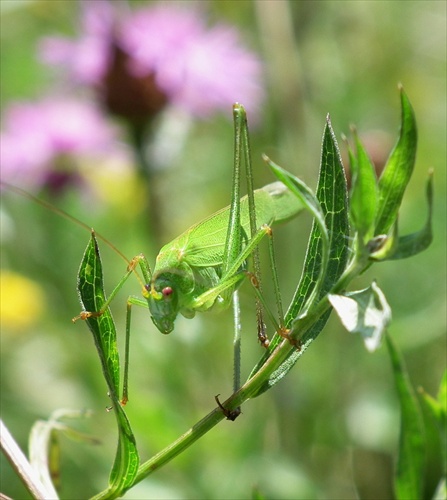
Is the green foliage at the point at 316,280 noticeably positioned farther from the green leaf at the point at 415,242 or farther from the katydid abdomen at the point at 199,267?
the katydid abdomen at the point at 199,267

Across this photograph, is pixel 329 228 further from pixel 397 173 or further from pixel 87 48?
pixel 87 48

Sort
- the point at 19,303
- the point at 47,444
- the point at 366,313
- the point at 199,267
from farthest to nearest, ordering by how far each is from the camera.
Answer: the point at 19,303
the point at 199,267
the point at 47,444
the point at 366,313

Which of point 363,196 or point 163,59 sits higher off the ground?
point 163,59

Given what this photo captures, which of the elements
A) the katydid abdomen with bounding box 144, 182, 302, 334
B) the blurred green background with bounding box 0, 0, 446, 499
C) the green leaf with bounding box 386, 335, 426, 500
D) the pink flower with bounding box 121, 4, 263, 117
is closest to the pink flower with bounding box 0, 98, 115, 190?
the blurred green background with bounding box 0, 0, 446, 499

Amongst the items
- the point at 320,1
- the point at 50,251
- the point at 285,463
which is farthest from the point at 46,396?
the point at 320,1

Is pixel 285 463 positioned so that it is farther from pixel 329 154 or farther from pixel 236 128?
pixel 329 154

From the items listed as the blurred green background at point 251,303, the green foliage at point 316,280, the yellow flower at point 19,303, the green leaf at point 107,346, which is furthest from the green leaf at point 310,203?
the yellow flower at point 19,303

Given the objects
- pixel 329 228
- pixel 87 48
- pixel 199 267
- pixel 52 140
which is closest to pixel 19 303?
pixel 52 140
